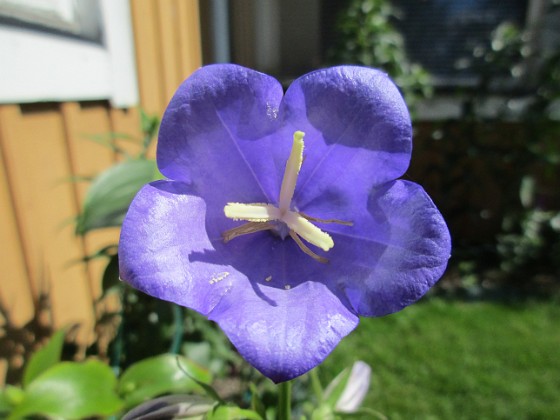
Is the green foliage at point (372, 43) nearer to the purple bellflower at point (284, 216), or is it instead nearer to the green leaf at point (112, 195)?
the green leaf at point (112, 195)

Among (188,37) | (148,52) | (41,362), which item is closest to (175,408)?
(41,362)

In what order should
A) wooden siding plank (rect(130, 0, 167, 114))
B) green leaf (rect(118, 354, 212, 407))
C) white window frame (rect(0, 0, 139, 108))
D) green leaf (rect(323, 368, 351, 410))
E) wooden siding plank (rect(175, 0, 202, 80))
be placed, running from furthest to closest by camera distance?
wooden siding plank (rect(175, 0, 202, 80)), wooden siding plank (rect(130, 0, 167, 114)), white window frame (rect(0, 0, 139, 108)), green leaf (rect(118, 354, 212, 407)), green leaf (rect(323, 368, 351, 410))

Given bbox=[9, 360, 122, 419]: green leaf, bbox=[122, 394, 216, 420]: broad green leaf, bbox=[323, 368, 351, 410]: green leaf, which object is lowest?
bbox=[9, 360, 122, 419]: green leaf

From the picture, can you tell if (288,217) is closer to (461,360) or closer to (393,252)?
(393,252)

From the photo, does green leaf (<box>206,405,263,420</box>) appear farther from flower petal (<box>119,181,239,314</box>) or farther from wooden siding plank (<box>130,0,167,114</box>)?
wooden siding plank (<box>130,0,167,114</box>)

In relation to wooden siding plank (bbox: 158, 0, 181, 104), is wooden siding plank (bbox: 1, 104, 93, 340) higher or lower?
lower

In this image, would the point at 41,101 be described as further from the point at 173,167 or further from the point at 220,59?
the point at 220,59

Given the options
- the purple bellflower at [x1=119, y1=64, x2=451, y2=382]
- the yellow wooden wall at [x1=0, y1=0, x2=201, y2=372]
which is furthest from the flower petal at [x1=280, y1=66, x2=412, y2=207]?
the yellow wooden wall at [x1=0, y1=0, x2=201, y2=372]

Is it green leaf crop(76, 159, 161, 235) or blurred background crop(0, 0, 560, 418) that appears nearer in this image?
green leaf crop(76, 159, 161, 235)

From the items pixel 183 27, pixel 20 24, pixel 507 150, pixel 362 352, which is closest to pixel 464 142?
pixel 507 150
